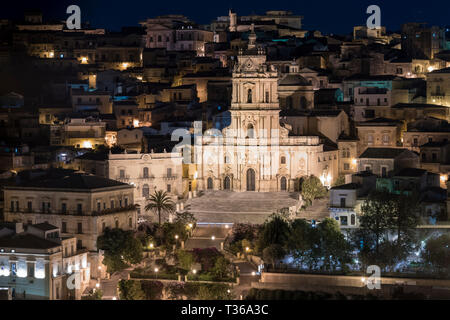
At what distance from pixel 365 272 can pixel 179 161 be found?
1819cm

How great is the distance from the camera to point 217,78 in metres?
91.9

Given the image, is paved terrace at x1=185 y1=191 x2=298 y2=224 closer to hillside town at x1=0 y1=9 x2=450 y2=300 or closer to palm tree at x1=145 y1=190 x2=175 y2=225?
hillside town at x1=0 y1=9 x2=450 y2=300

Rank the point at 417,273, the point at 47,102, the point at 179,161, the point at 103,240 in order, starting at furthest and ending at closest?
1. the point at 47,102
2. the point at 179,161
3. the point at 103,240
4. the point at 417,273

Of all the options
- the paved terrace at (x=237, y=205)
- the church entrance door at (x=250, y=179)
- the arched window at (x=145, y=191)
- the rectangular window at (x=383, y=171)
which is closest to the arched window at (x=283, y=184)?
the paved terrace at (x=237, y=205)

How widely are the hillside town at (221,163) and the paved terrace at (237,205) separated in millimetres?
180

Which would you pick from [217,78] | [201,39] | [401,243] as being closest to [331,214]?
[401,243]

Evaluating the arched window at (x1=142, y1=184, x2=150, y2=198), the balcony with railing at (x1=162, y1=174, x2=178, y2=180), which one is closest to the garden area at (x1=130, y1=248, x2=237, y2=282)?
the arched window at (x1=142, y1=184, x2=150, y2=198)

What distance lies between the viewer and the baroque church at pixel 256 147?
75062mm

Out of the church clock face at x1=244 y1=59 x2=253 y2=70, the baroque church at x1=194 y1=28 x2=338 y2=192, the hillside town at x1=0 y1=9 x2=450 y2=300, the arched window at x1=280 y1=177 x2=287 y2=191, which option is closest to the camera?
the hillside town at x1=0 y1=9 x2=450 y2=300

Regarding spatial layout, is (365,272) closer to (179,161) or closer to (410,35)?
(179,161)

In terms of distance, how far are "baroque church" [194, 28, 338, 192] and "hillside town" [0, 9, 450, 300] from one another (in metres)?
0.09

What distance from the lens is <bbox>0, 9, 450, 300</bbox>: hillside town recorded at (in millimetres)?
58156

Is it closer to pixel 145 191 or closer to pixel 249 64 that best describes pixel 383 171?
pixel 249 64

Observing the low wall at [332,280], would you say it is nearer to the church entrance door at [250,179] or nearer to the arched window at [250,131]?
the church entrance door at [250,179]
